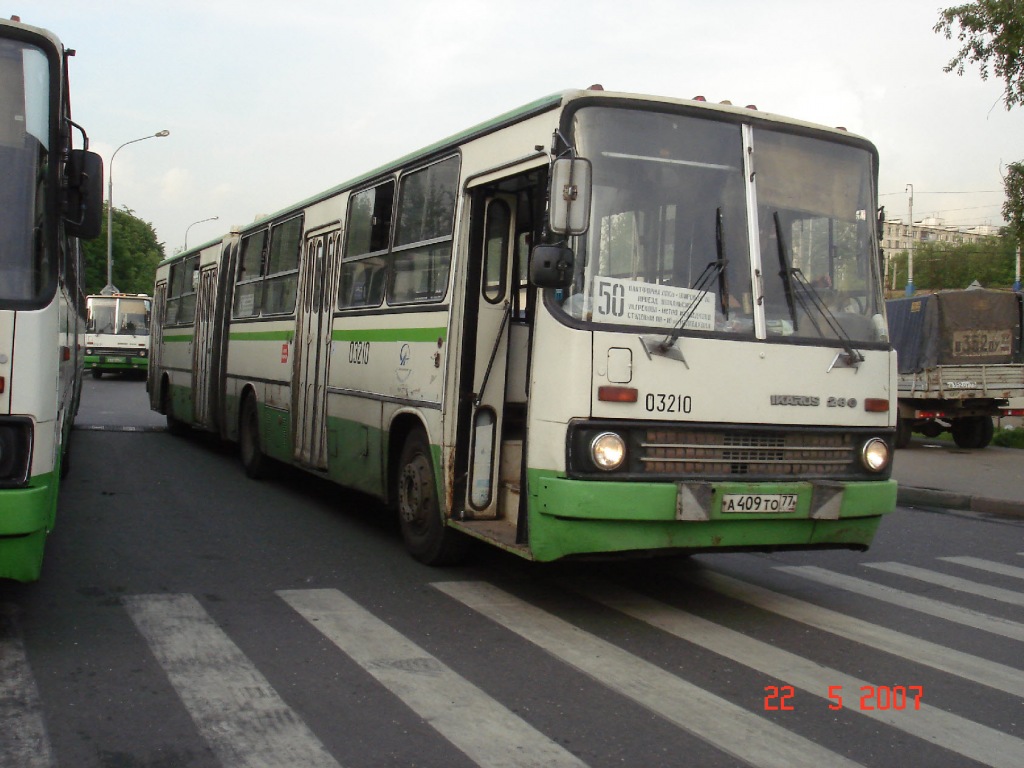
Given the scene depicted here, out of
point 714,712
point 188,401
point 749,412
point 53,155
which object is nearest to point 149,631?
point 53,155

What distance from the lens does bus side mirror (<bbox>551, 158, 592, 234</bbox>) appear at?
6172mm

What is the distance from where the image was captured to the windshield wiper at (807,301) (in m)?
6.78

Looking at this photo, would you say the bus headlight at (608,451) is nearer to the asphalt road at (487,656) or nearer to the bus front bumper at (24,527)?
the asphalt road at (487,656)

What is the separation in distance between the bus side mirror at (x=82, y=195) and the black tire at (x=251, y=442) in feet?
23.3

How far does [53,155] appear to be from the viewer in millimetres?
5629

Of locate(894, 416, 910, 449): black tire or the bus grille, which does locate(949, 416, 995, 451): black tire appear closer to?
locate(894, 416, 910, 449): black tire

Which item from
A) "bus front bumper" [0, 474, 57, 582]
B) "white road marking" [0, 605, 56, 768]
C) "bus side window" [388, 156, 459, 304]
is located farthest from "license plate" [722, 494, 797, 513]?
"white road marking" [0, 605, 56, 768]

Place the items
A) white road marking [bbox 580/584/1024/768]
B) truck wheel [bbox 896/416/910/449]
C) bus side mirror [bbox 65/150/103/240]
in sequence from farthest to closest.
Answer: truck wheel [bbox 896/416/910/449]
bus side mirror [bbox 65/150/103/240]
white road marking [bbox 580/584/1024/768]

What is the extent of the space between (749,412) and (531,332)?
4.41 ft

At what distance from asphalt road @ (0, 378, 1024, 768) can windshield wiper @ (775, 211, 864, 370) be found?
167cm

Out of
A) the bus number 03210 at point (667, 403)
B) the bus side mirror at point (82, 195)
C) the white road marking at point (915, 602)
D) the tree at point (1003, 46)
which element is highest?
the tree at point (1003, 46)

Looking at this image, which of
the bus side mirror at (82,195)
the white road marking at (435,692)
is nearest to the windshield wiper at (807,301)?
the white road marking at (435,692)

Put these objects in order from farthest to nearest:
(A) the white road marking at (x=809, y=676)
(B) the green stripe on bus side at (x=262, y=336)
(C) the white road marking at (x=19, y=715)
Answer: (B) the green stripe on bus side at (x=262, y=336) → (A) the white road marking at (x=809, y=676) → (C) the white road marking at (x=19, y=715)

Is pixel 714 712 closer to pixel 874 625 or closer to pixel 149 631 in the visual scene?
pixel 874 625
